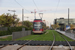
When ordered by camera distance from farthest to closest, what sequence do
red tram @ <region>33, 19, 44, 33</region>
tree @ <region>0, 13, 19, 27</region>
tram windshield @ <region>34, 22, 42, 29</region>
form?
tree @ <region>0, 13, 19, 27</region> → tram windshield @ <region>34, 22, 42, 29</region> → red tram @ <region>33, 19, 44, 33</region>

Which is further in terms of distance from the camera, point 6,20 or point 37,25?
point 6,20

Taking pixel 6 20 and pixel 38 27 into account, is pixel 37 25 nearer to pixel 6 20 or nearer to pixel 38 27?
pixel 38 27

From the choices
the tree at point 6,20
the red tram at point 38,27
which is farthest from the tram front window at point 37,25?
the tree at point 6,20

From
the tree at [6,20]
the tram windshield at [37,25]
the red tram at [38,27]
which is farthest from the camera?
the tree at [6,20]

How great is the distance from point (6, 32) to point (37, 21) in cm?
778

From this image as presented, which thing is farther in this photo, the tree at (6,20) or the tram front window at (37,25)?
the tree at (6,20)

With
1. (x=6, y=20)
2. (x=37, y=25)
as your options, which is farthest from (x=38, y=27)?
(x=6, y=20)

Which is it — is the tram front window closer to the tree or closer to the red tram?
the red tram

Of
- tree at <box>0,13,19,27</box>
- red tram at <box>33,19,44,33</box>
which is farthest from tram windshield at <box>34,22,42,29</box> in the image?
tree at <box>0,13,19,27</box>

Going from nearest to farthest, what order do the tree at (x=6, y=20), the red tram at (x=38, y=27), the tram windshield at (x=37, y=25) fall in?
the red tram at (x=38, y=27)
the tram windshield at (x=37, y=25)
the tree at (x=6, y=20)

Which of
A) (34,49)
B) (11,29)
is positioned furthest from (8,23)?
(34,49)

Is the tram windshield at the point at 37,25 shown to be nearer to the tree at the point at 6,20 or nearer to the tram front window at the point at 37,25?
the tram front window at the point at 37,25

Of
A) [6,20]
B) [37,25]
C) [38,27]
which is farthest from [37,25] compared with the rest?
[6,20]

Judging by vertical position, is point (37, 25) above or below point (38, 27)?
above
